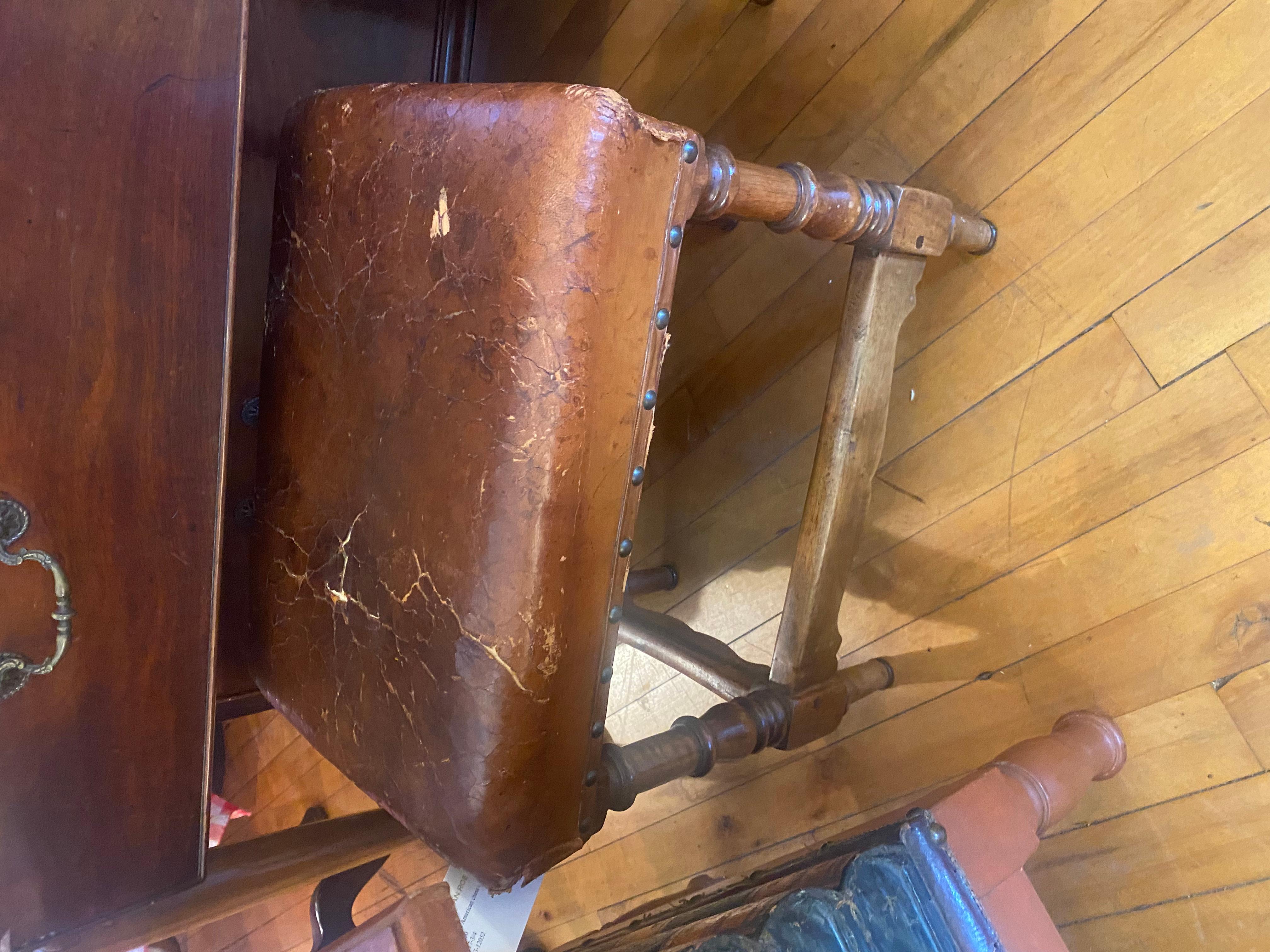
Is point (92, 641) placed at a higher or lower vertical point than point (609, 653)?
higher

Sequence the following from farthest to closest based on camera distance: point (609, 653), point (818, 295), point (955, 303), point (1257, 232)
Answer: point (818, 295) → point (955, 303) → point (1257, 232) → point (609, 653)

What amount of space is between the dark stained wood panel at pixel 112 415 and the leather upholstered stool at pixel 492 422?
0.11 meters

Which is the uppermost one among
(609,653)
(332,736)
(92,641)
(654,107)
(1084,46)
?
(654,107)

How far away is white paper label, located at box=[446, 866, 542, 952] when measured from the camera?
0.98 metres

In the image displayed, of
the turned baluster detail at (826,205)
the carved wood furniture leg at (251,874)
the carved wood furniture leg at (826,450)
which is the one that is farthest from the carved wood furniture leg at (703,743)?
the turned baluster detail at (826,205)

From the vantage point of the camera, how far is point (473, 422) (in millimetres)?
722

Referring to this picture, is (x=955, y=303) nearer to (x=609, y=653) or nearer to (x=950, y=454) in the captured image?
(x=950, y=454)

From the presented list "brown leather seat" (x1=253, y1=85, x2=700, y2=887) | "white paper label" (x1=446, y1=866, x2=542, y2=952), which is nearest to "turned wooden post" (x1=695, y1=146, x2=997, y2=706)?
"brown leather seat" (x1=253, y1=85, x2=700, y2=887)

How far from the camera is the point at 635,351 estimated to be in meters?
0.70

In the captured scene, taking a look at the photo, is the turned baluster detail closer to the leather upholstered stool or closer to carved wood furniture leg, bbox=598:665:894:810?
the leather upholstered stool

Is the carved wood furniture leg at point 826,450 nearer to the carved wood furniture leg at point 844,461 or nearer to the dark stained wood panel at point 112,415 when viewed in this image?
the carved wood furniture leg at point 844,461

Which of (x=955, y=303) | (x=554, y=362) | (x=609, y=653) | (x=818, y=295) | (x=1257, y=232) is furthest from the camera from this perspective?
(x=818, y=295)

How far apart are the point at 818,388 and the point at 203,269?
2.97 ft

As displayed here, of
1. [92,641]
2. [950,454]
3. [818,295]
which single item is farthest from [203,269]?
[950,454]
